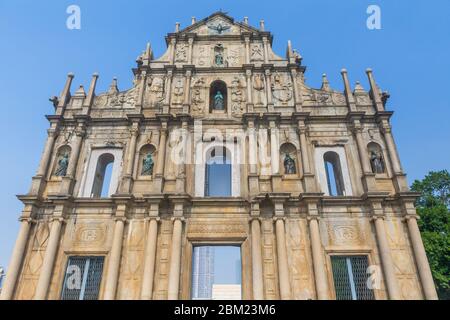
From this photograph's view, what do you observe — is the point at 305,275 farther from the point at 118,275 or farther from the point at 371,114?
the point at 371,114

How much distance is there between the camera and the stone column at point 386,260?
11102 millimetres

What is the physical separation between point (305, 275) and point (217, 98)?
9.23 m

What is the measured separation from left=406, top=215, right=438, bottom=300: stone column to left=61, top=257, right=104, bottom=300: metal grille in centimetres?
1126

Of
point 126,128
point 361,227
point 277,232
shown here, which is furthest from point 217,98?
point 361,227

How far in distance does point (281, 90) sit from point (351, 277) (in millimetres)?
9047

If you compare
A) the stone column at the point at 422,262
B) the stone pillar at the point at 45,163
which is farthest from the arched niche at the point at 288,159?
the stone pillar at the point at 45,163

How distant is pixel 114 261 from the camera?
460 inches

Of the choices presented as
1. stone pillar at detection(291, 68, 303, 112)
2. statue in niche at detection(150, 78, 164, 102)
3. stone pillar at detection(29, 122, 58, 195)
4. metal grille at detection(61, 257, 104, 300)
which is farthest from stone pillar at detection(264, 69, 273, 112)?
stone pillar at detection(29, 122, 58, 195)

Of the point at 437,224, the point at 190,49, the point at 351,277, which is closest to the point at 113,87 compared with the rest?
the point at 190,49

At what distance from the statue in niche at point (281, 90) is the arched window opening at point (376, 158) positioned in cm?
439

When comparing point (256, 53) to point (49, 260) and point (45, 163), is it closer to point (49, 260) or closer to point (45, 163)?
point (45, 163)

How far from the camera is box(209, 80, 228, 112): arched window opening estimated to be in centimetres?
1638

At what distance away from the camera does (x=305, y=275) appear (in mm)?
11664

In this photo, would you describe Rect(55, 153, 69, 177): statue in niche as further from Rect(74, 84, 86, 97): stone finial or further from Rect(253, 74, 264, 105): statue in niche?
Rect(253, 74, 264, 105): statue in niche
